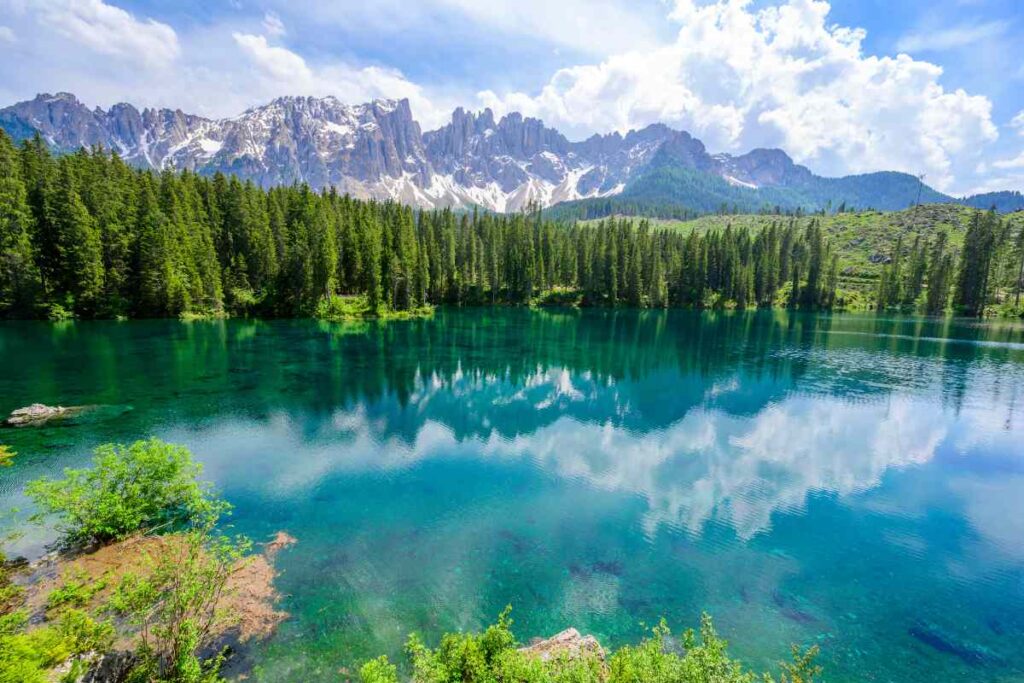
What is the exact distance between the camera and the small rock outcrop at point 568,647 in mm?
12117

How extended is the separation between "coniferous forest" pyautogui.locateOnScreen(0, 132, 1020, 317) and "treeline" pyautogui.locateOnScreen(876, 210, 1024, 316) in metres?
0.54

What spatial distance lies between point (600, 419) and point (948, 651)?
25555mm

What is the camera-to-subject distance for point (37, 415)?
32375mm

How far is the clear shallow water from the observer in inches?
661

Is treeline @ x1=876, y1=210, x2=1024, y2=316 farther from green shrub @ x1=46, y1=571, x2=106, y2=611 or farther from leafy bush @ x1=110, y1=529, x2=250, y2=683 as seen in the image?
green shrub @ x1=46, y1=571, x2=106, y2=611

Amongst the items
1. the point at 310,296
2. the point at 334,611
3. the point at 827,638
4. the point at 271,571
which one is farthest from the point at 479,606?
the point at 310,296

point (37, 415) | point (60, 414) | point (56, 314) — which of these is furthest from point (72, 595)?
point (56, 314)

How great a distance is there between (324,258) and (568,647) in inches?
3770

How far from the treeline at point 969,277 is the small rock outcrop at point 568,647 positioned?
549 ft

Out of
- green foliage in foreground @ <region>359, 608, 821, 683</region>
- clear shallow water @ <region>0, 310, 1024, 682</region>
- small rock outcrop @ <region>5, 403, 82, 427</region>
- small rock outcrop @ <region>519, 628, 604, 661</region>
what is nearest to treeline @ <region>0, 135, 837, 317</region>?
clear shallow water @ <region>0, 310, 1024, 682</region>

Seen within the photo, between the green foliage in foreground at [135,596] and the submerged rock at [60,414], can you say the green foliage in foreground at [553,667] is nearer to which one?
the green foliage in foreground at [135,596]

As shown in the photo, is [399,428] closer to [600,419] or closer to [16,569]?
[600,419]

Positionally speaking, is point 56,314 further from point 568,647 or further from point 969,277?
point 969,277

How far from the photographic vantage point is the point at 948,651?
52.4 feet
